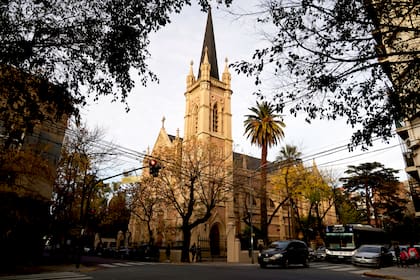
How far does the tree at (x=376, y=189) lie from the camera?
4719 cm

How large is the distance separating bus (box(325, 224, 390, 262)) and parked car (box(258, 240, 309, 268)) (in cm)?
825


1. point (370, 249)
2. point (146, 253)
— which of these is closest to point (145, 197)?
point (146, 253)

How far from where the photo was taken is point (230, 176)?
3250 centimetres

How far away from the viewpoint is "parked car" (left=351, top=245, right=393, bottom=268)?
20.1 metres

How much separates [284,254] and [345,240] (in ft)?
35.8

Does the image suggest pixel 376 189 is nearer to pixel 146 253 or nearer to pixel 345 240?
pixel 345 240

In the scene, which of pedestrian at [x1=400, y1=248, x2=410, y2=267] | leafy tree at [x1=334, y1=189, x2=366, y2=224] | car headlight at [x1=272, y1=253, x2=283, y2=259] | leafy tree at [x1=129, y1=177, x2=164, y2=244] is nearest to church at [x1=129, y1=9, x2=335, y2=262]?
leafy tree at [x1=129, y1=177, x2=164, y2=244]

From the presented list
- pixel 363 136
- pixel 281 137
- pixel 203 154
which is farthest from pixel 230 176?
pixel 363 136

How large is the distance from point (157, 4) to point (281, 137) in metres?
30.0

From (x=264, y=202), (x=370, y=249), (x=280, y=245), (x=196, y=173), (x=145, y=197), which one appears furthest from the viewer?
(x=145, y=197)

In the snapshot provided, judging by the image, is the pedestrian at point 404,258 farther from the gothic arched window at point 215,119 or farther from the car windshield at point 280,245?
the gothic arched window at point 215,119

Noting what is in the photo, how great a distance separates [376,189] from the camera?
159 ft

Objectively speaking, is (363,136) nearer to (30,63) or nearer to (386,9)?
(386,9)

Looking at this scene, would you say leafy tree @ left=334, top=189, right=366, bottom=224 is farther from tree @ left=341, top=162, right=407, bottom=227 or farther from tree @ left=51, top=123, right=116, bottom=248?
tree @ left=51, top=123, right=116, bottom=248
